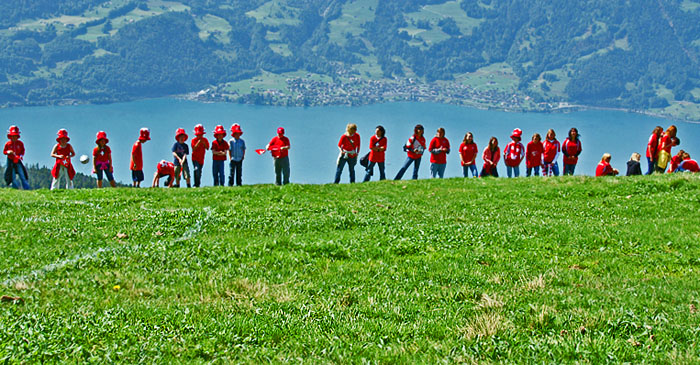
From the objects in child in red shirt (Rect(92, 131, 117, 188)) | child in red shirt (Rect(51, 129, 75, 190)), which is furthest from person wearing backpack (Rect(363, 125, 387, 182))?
child in red shirt (Rect(51, 129, 75, 190))

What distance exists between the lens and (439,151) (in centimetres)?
2588

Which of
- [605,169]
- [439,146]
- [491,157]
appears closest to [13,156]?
[439,146]

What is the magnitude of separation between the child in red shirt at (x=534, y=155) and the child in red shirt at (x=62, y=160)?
18253 millimetres

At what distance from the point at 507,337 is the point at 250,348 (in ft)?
8.88

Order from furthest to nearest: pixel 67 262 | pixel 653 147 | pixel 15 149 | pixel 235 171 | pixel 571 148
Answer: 1. pixel 571 148
2. pixel 653 147
3. pixel 235 171
4. pixel 15 149
5. pixel 67 262

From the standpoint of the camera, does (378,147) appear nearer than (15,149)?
No

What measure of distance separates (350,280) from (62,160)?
17756 millimetres

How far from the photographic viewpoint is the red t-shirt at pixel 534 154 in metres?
26.0

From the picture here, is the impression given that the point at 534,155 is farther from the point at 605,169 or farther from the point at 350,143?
the point at 350,143

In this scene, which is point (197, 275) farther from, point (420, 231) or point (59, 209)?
point (59, 209)

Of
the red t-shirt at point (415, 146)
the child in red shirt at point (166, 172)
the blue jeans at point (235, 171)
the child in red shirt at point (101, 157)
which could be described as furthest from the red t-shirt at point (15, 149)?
the red t-shirt at point (415, 146)

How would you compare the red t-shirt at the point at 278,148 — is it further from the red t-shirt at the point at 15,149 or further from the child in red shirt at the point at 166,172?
the red t-shirt at the point at 15,149

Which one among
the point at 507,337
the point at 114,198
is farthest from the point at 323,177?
the point at 507,337

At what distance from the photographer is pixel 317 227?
13.8m
